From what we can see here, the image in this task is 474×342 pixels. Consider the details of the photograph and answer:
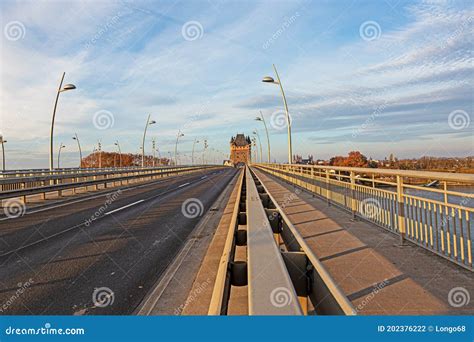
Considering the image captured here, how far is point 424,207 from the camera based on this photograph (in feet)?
17.9

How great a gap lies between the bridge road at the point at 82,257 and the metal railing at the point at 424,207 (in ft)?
14.7

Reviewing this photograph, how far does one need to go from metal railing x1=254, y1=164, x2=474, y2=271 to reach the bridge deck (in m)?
0.22

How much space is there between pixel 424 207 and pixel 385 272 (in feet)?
5.64

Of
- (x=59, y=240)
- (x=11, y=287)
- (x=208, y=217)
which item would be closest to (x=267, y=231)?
(x=11, y=287)

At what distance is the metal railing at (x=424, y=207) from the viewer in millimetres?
4504

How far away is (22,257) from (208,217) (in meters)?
5.92

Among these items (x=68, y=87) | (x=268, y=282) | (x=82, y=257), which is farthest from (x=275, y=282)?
(x=68, y=87)

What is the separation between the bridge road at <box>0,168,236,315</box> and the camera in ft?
13.7

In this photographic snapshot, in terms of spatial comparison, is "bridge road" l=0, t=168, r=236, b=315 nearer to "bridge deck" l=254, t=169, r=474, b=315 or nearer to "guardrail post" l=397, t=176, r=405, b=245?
"bridge deck" l=254, t=169, r=474, b=315

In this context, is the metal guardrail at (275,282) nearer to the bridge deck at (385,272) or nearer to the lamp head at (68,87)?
the bridge deck at (385,272)

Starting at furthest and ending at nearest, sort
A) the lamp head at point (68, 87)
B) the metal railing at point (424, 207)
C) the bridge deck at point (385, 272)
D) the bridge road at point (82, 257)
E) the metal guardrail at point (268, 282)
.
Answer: the lamp head at point (68, 87) < the metal railing at point (424, 207) < the bridge road at point (82, 257) < the bridge deck at point (385, 272) < the metal guardrail at point (268, 282)

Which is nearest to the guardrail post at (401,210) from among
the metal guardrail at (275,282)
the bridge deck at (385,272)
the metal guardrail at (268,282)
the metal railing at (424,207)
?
the metal railing at (424,207)

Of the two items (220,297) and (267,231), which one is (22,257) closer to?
(267,231)

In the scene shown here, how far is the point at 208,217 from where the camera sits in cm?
1117
